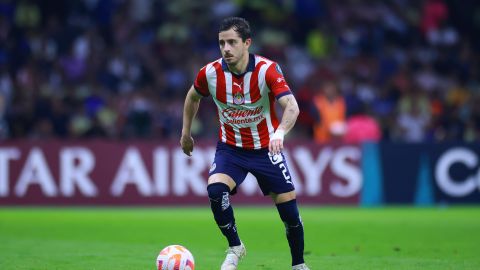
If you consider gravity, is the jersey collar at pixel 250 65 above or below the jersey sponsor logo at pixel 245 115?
above

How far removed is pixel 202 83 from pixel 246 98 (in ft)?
1.58

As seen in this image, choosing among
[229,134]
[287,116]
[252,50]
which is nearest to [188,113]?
[229,134]

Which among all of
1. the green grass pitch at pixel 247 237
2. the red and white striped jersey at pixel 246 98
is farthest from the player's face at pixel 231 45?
the green grass pitch at pixel 247 237

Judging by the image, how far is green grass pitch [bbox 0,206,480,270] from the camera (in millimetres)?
9273

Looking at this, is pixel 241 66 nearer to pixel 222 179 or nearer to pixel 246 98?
pixel 246 98

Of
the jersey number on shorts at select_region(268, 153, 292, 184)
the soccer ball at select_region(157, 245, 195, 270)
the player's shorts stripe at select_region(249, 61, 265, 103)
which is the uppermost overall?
the player's shorts stripe at select_region(249, 61, 265, 103)

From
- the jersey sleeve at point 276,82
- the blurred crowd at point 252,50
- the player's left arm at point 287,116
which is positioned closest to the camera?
the player's left arm at point 287,116

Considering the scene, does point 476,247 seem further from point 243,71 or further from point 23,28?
point 23,28

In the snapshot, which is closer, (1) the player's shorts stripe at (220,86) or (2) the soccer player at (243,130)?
(2) the soccer player at (243,130)

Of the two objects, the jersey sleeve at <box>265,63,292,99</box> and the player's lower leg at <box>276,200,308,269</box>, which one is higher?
the jersey sleeve at <box>265,63,292,99</box>

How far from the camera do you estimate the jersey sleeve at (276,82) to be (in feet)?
26.5

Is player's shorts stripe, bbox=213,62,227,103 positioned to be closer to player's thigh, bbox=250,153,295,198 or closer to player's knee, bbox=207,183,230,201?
player's thigh, bbox=250,153,295,198

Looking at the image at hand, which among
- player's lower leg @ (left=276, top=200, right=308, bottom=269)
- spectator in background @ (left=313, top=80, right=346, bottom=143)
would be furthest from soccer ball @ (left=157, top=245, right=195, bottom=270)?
spectator in background @ (left=313, top=80, right=346, bottom=143)

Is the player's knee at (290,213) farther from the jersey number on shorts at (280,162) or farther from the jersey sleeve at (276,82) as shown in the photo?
the jersey sleeve at (276,82)
